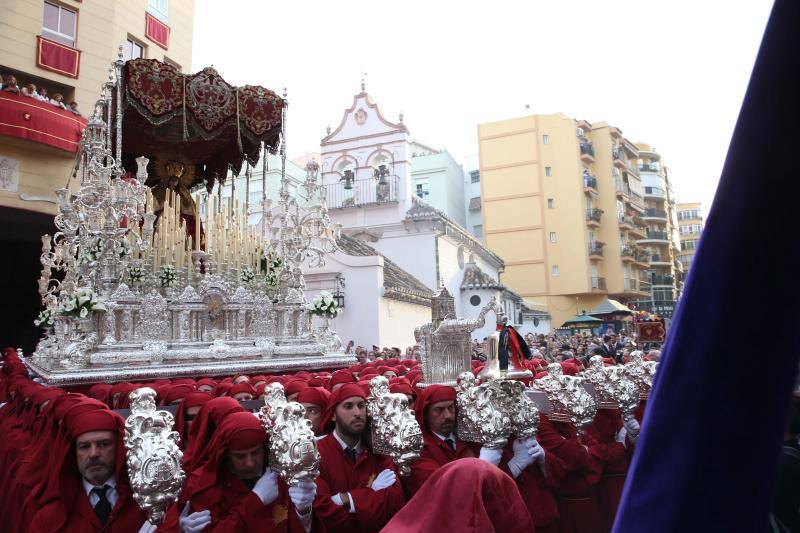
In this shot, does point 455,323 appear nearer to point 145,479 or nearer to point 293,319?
point 145,479

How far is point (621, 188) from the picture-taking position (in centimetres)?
3772

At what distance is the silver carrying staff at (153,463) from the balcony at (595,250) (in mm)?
33948

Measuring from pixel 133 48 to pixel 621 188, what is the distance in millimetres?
30876

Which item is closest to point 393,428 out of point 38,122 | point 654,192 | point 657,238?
point 38,122

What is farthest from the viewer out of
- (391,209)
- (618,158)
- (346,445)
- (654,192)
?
(654,192)

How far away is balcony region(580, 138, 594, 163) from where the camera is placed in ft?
114

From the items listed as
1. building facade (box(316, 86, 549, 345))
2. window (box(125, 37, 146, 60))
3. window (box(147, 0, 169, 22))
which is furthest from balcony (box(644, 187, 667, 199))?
window (box(125, 37, 146, 60))

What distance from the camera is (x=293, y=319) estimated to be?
1005 centimetres

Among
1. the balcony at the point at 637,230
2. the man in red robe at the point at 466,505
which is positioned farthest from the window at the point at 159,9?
the balcony at the point at 637,230

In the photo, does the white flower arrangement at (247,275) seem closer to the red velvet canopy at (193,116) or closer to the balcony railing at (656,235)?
the red velvet canopy at (193,116)

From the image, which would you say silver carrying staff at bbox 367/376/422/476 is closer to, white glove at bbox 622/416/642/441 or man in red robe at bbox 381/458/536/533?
man in red robe at bbox 381/458/536/533

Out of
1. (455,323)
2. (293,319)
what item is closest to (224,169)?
(293,319)

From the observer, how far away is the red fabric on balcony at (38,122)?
13.0 metres

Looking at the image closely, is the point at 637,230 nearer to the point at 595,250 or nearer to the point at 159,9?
the point at 595,250
